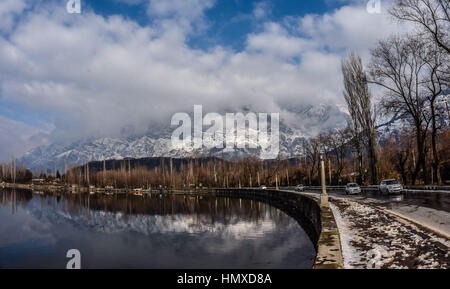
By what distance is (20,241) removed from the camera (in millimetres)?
26656

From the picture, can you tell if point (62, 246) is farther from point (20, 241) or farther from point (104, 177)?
point (104, 177)

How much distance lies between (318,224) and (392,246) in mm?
10822

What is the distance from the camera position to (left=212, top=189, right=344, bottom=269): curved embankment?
8684mm

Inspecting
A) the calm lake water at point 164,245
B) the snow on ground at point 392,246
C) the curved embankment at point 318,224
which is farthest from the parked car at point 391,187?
the snow on ground at point 392,246

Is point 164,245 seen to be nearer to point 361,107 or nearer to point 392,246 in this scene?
point 392,246

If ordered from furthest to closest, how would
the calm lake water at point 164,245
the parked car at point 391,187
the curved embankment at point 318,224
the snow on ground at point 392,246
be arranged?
the parked car at point 391,187 → the calm lake water at point 164,245 → the curved embankment at point 318,224 → the snow on ground at point 392,246

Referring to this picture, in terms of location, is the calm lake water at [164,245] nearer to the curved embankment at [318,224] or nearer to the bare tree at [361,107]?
the curved embankment at [318,224]

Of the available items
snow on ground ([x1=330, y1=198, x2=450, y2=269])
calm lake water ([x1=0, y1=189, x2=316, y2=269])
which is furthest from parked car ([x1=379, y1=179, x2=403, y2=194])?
snow on ground ([x1=330, y1=198, x2=450, y2=269])

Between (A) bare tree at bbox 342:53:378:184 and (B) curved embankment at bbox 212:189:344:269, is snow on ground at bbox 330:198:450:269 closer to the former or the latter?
(B) curved embankment at bbox 212:189:344:269

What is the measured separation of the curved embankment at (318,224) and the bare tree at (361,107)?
1275cm

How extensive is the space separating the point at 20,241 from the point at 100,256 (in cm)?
1021

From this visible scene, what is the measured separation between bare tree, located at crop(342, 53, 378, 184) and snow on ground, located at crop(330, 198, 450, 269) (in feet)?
116

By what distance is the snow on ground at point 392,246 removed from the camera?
8375 mm

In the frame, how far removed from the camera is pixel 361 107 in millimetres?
50188
